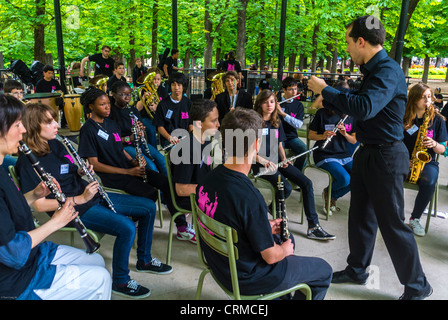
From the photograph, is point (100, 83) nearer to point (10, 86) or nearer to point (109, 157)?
point (10, 86)

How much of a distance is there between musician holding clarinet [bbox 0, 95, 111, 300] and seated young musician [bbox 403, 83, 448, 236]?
3.28 meters

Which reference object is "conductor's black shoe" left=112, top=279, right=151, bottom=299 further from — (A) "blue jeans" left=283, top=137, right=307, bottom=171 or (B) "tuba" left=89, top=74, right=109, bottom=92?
(B) "tuba" left=89, top=74, right=109, bottom=92

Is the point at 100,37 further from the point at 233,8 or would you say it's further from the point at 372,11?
the point at 372,11

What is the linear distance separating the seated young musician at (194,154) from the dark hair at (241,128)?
104 cm

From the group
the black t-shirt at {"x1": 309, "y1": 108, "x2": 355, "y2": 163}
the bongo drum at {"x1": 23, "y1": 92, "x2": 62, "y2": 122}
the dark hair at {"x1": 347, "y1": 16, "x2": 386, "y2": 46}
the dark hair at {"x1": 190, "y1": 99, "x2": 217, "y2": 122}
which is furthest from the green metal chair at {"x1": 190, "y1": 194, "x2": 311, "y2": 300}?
the bongo drum at {"x1": 23, "y1": 92, "x2": 62, "y2": 122}

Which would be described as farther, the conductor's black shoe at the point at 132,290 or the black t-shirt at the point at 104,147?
the black t-shirt at the point at 104,147

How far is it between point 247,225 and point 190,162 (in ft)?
4.53

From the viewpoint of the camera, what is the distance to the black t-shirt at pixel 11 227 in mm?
1723

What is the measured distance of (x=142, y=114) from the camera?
6148 mm

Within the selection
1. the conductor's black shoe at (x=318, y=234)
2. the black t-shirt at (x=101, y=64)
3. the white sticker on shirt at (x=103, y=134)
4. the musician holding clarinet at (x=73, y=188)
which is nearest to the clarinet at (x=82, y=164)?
the musician holding clarinet at (x=73, y=188)

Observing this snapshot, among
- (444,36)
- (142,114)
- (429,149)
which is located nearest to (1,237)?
(429,149)

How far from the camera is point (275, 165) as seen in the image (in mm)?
3645

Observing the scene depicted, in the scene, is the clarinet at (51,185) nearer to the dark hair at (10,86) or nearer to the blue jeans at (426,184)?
the blue jeans at (426,184)

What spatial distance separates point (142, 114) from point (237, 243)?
4662mm
